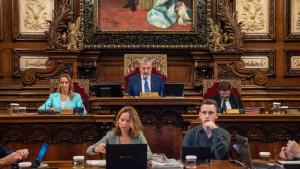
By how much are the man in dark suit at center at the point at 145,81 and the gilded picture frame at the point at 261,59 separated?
2.43m

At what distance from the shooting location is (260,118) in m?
7.58

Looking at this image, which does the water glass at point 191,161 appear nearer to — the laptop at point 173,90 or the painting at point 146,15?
the laptop at point 173,90

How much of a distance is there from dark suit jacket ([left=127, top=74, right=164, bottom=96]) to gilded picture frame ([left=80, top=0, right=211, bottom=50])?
5.02ft

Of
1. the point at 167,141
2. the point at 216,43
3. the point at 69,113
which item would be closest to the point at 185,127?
the point at 167,141

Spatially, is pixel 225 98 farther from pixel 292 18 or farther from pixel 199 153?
pixel 199 153

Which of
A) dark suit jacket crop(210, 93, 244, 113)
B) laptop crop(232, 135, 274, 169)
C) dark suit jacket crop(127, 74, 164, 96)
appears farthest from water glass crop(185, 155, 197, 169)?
dark suit jacket crop(127, 74, 164, 96)

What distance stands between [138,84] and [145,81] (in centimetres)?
14

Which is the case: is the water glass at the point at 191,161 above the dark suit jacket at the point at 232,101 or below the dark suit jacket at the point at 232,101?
below

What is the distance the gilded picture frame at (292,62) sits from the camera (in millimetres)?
10969

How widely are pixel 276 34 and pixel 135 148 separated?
23.9 feet

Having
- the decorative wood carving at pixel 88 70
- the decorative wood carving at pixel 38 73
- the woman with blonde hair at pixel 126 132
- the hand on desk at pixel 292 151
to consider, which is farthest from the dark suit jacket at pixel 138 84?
the hand on desk at pixel 292 151

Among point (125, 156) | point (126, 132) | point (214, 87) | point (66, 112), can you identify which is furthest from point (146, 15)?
point (125, 156)

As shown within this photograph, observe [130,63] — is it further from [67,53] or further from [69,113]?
[69,113]

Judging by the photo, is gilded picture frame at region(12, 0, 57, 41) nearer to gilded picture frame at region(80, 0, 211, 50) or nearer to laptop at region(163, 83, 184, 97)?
gilded picture frame at region(80, 0, 211, 50)
